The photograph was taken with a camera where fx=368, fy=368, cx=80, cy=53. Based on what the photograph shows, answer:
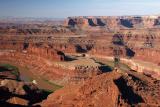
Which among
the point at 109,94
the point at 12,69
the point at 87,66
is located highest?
the point at 109,94

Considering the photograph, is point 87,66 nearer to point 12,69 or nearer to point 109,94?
point 12,69

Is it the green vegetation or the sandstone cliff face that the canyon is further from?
the green vegetation

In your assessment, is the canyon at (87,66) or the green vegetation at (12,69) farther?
the green vegetation at (12,69)

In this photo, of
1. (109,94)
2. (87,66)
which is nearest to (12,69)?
(87,66)

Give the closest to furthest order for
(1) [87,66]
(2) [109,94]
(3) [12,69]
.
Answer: (2) [109,94]
(1) [87,66]
(3) [12,69]

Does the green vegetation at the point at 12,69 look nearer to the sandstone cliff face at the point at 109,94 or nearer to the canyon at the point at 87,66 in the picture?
the canyon at the point at 87,66

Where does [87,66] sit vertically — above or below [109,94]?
below

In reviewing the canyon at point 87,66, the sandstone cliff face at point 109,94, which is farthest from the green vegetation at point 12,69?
the sandstone cliff face at point 109,94

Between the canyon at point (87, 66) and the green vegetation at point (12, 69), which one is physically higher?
the canyon at point (87, 66)

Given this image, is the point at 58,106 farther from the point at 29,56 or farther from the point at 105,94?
the point at 29,56

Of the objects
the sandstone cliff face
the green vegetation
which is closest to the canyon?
the sandstone cliff face
